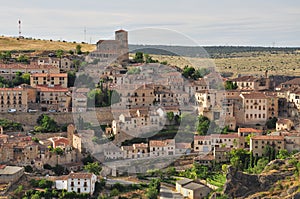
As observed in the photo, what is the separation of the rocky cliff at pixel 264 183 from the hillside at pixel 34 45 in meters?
32.8

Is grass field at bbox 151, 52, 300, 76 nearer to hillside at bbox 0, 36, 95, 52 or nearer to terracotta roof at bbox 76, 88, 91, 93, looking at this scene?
hillside at bbox 0, 36, 95, 52

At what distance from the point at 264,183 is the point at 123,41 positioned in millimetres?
23460

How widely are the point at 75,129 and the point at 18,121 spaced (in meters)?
4.01

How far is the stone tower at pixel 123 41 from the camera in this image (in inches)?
1945

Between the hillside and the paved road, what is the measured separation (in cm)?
3071

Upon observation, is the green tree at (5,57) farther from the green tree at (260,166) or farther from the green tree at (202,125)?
the green tree at (260,166)

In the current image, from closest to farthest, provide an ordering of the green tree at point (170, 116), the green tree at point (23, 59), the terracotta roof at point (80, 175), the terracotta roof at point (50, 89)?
1. the terracotta roof at point (80, 175)
2. the green tree at point (170, 116)
3. the terracotta roof at point (50, 89)
4. the green tree at point (23, 59)

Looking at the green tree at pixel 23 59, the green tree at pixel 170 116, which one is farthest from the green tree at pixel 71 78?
the green tree at pixel 170 116

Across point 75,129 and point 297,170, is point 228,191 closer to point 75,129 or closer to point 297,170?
point 297,170

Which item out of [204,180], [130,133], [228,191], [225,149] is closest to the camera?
[228,191]

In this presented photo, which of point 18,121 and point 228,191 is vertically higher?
point 18,121

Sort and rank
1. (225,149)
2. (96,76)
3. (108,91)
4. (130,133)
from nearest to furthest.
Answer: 1. (225,149)
2. (130,133)
3. (108,91)
4. (96,76)

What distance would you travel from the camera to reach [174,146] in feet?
116

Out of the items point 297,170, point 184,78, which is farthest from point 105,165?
point 184,78
